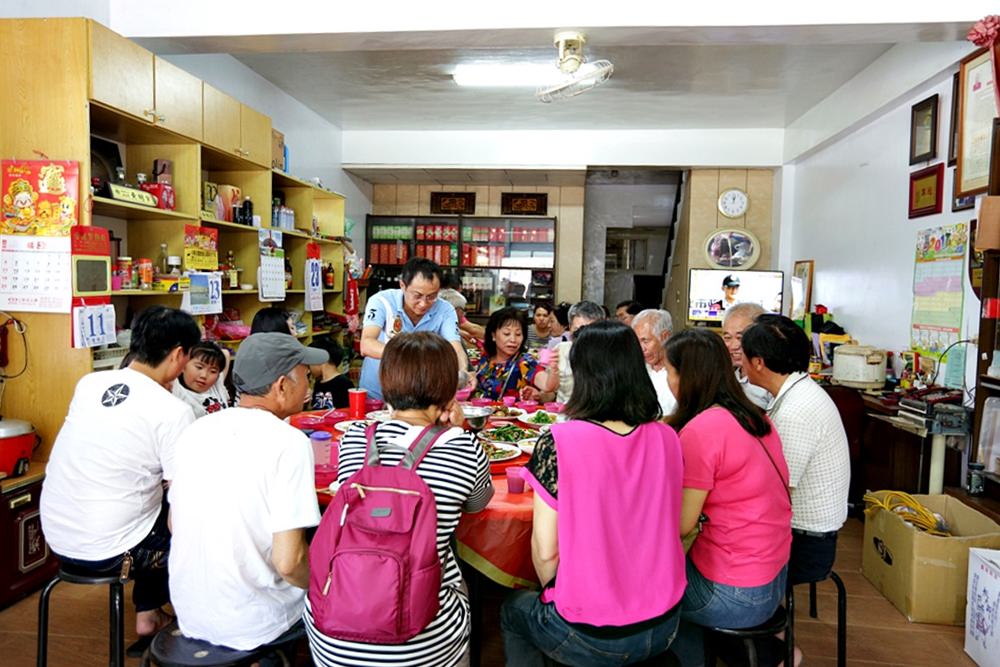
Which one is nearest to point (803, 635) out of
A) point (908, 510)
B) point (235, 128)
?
point (908, 510)

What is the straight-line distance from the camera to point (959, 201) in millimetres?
3701

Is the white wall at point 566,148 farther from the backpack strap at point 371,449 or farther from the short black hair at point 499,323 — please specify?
the backpack strap at point 371,449

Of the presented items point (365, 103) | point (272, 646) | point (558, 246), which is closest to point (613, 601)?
point (272, 646)

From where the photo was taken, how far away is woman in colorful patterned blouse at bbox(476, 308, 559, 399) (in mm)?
3846

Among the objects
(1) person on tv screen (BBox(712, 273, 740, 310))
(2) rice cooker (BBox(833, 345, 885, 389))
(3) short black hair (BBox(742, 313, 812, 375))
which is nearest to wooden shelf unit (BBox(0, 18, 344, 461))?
(3) short black hair (BBox(742, 313, 812, 375))

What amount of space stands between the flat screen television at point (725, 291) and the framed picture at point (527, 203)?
2226 mm

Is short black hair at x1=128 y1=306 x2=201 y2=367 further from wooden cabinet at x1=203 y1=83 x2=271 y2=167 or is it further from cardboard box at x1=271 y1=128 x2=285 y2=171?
cardboard box at x1=271 y1=128 x2=285 y2=171

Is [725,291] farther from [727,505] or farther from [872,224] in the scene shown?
[727,505]

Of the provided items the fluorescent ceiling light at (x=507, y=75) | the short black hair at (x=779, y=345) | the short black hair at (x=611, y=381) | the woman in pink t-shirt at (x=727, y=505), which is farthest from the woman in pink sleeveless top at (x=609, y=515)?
the fluorescent ceiling light at (x=507, y=75)

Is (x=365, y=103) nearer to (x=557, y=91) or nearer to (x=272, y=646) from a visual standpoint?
(x=557, y=91)

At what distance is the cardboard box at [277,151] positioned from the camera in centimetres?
479

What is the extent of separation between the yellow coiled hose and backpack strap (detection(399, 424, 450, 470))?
248 centimetres

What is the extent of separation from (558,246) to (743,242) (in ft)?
7.20

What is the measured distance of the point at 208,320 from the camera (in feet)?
13.7
